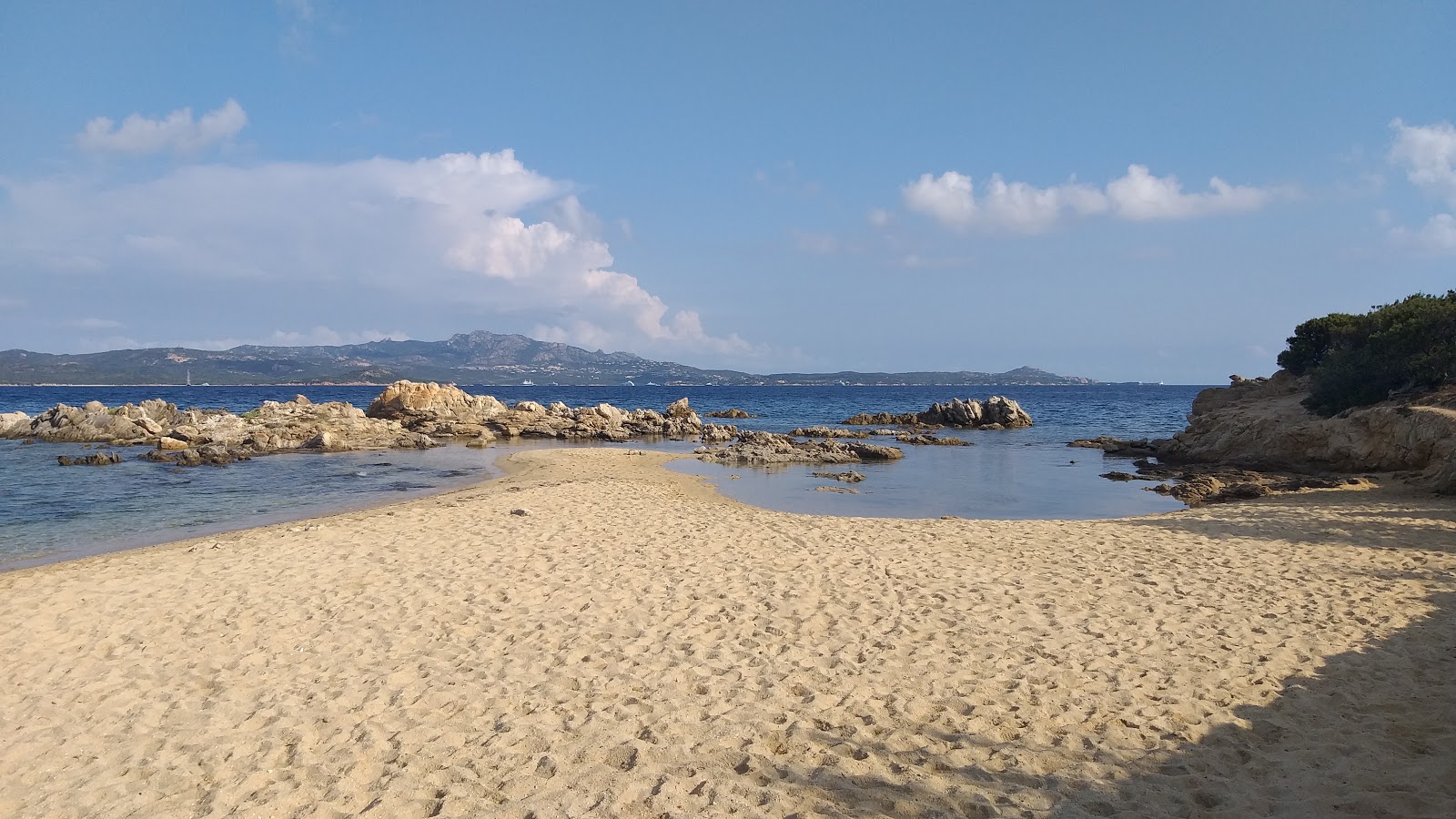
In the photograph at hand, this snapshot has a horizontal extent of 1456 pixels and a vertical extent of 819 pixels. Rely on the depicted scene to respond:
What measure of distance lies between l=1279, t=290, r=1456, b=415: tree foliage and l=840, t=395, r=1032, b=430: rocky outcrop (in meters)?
25.7

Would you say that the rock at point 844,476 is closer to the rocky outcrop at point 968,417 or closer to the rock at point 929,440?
the rock at point 929,440

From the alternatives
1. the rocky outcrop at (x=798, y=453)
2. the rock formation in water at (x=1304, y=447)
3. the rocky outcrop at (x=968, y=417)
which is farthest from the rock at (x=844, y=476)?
the rocky outcrop at (x=968, y=417)

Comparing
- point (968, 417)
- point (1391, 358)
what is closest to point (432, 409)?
point (968, 417)

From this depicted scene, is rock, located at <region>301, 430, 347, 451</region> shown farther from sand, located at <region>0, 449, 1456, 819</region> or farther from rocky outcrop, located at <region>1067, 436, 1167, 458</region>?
rocky outcrop, located at <region>1067, 436, 1167, 458</region>

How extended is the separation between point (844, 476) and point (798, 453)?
620 centimetres

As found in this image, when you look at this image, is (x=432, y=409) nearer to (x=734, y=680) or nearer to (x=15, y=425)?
(x=15, y=425)

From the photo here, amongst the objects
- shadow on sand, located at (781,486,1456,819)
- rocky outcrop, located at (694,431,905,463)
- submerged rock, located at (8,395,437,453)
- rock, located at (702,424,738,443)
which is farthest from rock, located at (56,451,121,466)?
shadow on sand, located at (781,486,1456,819)

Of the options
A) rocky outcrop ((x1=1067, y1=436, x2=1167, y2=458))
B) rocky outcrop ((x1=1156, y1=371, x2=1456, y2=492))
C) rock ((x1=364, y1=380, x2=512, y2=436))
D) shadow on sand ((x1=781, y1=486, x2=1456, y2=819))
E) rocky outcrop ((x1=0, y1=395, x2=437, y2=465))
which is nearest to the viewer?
shadow on sand ((x1=781, y1=486, x2=1456, y2=819))

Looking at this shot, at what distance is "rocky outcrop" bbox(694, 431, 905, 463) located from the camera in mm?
28938

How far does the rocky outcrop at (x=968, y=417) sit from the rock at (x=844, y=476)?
28.0 meters

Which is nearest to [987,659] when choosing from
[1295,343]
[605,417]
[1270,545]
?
[1270,545]

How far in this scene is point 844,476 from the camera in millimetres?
23922

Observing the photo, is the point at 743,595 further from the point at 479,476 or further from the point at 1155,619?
the point at 479,476

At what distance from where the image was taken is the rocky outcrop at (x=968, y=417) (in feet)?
174
